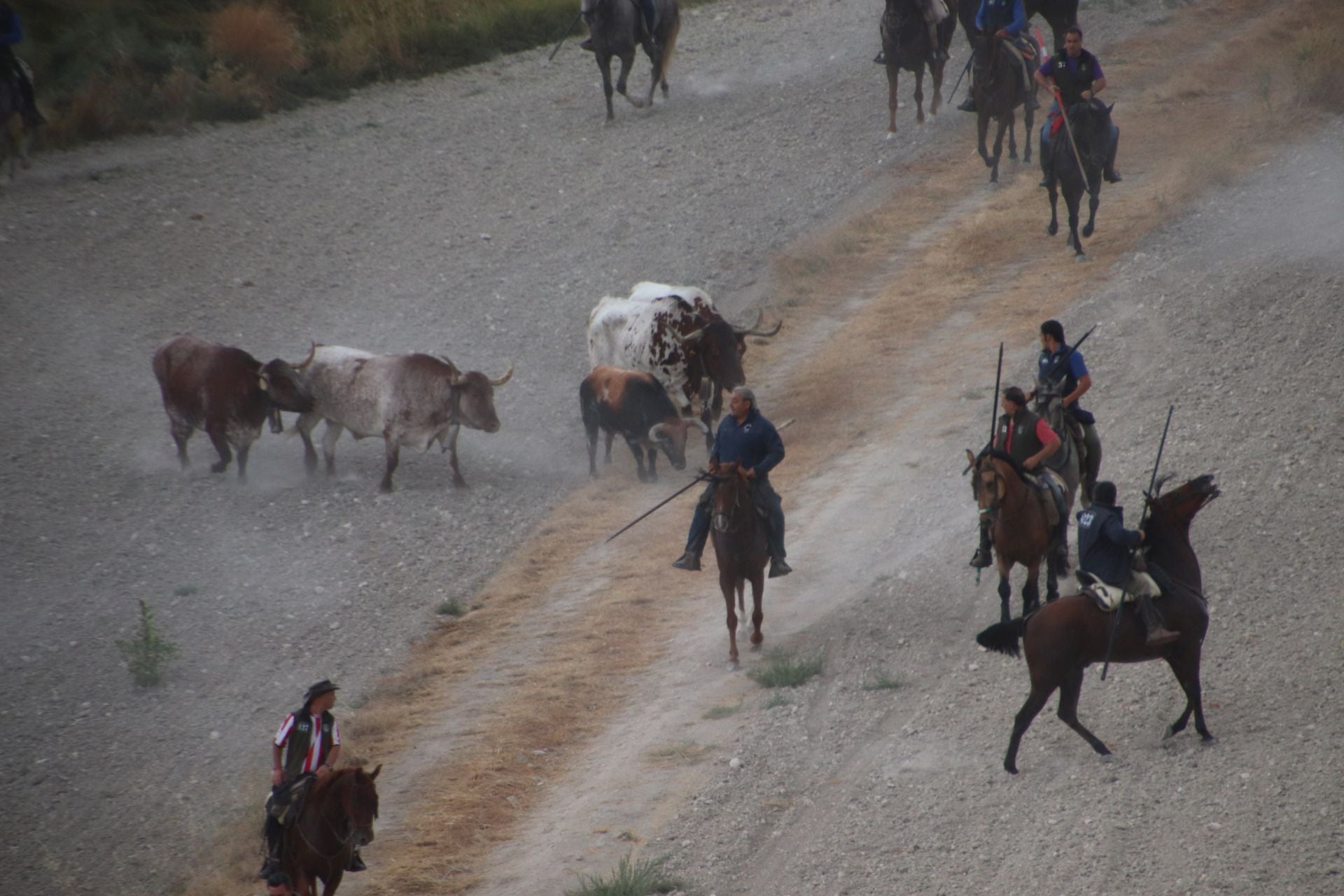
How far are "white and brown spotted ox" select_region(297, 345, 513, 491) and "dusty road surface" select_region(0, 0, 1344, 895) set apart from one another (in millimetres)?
674

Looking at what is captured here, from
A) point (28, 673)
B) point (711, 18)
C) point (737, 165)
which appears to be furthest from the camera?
point (711, 18)

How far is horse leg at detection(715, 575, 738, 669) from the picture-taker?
36.4 ft

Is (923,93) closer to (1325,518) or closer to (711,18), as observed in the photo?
(711,18)

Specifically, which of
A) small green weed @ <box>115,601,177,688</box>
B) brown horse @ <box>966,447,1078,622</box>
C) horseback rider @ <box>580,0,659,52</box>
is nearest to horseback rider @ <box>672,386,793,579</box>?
brown horse @ <box>966,447,1078,622</box>

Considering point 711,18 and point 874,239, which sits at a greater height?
point 711,18

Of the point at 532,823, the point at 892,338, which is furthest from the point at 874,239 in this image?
the point at 532,823

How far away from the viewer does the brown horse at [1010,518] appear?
9984 mm

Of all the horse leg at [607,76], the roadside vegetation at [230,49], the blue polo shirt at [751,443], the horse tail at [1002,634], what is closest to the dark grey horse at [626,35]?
the horse leg at [607,76]

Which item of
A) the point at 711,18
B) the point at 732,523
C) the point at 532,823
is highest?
the point at 711,18

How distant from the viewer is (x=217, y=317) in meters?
19.2

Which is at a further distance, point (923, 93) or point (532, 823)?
point (923, 93)

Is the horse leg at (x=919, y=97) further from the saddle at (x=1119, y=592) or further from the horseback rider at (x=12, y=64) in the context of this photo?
the saddle at (x=1119, y=592)

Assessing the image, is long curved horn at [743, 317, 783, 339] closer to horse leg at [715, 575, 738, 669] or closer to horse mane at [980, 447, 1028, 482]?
horse leg at [715, 575, 738, 669]

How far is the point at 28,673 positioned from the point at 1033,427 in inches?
343
